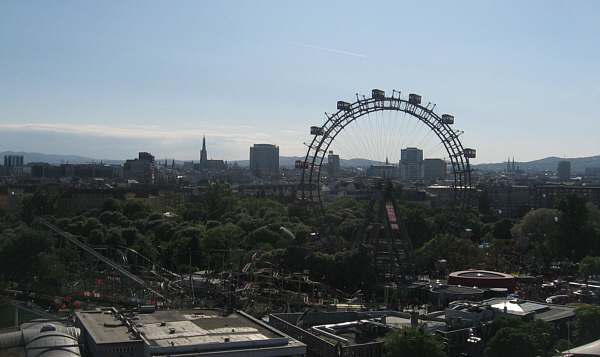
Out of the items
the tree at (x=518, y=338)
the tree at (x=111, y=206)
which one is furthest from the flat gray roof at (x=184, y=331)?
the tree at (x=111, y=206)

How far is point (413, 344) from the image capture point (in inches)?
1188

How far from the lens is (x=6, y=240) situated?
55.3m

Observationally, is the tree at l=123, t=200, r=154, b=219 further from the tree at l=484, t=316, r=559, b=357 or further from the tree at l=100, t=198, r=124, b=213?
the tree at l=484, t=316, r=559, b=357

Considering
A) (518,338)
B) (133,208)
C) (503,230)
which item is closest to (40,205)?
(133,208)

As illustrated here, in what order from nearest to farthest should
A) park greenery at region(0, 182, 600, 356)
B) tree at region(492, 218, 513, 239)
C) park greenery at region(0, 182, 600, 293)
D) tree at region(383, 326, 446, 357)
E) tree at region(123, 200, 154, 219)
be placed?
tree at region(383, 326, 446, 357)
park greenery at region(0, 182, 600, 356)
park greenery at region(0, 182, 600, 293)
tree at region(492, 218, 513, 239)
tree at region(123, 200, 154, 219)

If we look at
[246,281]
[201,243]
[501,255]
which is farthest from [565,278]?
[201,243]

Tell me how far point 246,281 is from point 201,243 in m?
16.2

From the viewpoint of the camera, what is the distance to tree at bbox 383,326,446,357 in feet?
98.6

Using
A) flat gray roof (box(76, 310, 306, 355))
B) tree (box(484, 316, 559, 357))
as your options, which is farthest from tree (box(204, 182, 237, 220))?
tree (box(484, 316, 559, 357))

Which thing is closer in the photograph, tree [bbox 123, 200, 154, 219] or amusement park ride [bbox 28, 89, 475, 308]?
amusement park ride [bbox 28, 89, 475, 308]

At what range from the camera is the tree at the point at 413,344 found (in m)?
30.0

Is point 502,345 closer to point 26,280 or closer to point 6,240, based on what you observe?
point 26,280

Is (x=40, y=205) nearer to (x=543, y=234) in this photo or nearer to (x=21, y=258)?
(x=21, y=258)

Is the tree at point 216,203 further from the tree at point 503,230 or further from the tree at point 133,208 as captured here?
the tree at point 503,230
